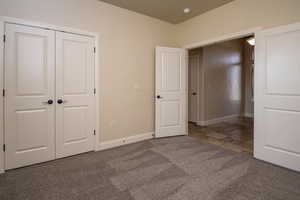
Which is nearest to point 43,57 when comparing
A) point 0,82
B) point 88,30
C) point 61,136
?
point 0,82

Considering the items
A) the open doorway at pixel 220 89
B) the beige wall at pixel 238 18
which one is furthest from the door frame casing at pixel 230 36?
the open doorway at pixel 220 89

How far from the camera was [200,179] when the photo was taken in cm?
203

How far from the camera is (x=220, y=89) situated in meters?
5.48

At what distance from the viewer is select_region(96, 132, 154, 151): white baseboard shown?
306 centimetres

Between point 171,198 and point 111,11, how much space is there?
3.29 metres

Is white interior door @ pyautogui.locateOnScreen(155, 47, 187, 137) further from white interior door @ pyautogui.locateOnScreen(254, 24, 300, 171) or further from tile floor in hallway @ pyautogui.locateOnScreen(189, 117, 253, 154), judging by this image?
white interior door @ pyautogui.locateOnScreen(254, 24, 300, 171)

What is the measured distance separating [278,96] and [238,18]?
1547 millimetres

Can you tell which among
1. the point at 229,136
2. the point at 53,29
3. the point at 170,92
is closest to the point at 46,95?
the point at 53,29

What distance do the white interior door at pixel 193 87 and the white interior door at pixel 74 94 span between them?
3433 millimetres

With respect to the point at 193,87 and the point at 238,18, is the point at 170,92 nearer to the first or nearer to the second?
the point at 193,87

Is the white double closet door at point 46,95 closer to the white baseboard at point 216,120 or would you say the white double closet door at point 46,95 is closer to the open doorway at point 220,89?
the open doorway at point 220,89

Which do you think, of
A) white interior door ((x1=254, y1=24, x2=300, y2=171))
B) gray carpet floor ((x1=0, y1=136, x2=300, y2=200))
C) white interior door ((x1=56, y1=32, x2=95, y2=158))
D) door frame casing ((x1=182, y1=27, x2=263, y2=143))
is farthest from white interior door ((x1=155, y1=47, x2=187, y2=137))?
white interior door ((x1=254, y1=24, x2=300, y2=171))

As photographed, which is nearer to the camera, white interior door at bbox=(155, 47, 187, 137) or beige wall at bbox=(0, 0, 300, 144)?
beige wall at bbox=(0, 0, 300, 144)

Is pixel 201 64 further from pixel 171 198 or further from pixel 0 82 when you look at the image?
pixel 0 82
